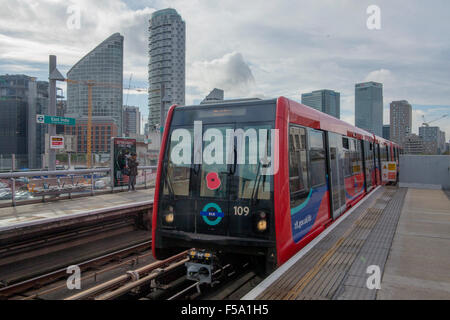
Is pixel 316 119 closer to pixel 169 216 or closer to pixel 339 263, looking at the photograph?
pixel 339 263

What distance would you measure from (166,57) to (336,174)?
6624 inches

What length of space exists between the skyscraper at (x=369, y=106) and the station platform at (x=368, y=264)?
9543 cm

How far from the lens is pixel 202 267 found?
6.43m

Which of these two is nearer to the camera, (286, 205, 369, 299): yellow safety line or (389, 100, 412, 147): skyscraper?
(286, 205, 369, 299): yellow safety line

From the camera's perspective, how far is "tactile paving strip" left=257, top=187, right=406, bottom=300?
16.3ft

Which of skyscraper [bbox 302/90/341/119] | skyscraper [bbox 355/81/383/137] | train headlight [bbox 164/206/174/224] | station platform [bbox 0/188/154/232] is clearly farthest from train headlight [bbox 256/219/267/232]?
skyscraper [bbox 302/90/341/119]

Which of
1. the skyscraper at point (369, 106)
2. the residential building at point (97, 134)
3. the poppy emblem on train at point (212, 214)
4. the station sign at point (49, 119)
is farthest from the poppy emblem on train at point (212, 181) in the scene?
the residential building at point (97, 134)

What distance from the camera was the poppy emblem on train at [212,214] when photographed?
20.9ft

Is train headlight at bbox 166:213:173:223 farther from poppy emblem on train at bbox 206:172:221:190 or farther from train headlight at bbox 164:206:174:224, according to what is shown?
poppy emblem on train at bbox 206:172:221:190

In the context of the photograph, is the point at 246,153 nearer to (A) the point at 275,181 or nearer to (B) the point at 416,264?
(A) the point at 275,181

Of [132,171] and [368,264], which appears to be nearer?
[368,264]

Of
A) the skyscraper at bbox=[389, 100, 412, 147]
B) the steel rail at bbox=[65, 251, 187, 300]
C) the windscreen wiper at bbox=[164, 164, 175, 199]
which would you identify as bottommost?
the steel rail at bbox=[65, 251, 187, 300]

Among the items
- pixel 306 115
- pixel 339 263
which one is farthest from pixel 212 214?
pixel 306 115
